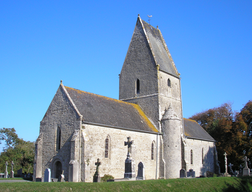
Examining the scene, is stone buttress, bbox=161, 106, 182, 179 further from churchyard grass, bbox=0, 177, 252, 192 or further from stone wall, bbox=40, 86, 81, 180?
stone wall, bbox=40, 86, 81, 180

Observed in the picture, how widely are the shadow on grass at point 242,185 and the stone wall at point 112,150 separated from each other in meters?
7.88

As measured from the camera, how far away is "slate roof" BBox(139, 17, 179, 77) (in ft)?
113

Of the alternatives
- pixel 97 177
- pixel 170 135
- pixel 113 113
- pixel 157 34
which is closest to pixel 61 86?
pixel 113 113

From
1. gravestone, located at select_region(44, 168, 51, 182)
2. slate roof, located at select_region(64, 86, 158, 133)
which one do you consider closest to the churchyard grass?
gravestone, located at select_region(44, 168, 51, 182)

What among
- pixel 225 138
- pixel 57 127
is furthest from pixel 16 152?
pixel 225 138

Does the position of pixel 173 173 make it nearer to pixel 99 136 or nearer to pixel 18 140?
pixel 99 136

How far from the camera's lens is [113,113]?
27750 mm

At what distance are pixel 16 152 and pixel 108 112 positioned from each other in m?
29.3

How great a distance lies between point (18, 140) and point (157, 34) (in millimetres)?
32456

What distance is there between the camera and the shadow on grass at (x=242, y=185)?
80.0ft

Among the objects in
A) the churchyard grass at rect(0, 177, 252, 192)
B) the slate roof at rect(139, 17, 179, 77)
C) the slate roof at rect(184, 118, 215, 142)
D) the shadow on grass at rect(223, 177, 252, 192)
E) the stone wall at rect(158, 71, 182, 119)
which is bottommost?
the shadow on grass at rect(223, 177, 252, 192)

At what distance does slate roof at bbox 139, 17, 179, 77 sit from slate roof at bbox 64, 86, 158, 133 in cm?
674

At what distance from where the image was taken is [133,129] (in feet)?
90.3

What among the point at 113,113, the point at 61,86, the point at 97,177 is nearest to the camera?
the point at 97,177
